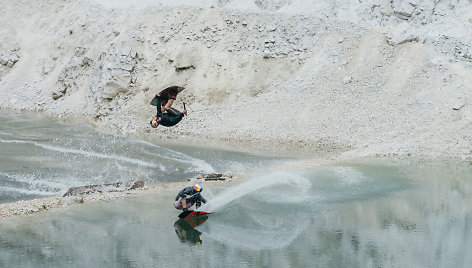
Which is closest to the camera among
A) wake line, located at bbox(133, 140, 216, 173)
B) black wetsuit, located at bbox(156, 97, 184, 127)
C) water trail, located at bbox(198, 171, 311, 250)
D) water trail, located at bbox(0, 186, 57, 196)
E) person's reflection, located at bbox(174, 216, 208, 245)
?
person's reflection, located at bbox(174, 216, 208, 245)

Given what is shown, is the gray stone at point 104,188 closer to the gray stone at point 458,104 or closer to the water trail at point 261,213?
the water trail at point 261,213

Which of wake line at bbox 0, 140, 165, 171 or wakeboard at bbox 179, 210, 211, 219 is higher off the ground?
wake line at bbox 0, 140, 165, 171

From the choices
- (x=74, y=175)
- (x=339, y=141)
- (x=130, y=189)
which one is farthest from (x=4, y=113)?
(x=339, y=141)

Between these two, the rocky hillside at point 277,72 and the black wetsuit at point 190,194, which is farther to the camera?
the rocky hillside at point 277,72

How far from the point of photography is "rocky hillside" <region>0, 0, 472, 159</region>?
36625mm

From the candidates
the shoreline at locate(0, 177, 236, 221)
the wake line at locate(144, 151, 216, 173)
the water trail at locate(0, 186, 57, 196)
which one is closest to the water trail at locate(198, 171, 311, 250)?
the shoreline at locate(0, 177, 236, 221)

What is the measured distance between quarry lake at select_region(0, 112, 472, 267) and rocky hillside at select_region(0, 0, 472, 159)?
5.33 meters

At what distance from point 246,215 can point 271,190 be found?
3.93m

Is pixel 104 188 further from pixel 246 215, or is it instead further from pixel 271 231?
pixel 271 231

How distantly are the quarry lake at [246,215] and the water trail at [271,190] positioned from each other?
0.05 m

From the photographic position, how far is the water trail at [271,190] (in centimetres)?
2397

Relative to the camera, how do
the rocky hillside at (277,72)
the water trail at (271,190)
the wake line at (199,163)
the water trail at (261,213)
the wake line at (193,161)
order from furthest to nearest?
the rocky hillside at (277,72) → the wake line at (193,161) → the wake line at (199,163) → the water trail at (271,190) → the water trail at (261,213)

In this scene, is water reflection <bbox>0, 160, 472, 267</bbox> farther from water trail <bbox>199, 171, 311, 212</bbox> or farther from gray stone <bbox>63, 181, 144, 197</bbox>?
gray stone <bbox>63, 181, 144, 197</bbox>

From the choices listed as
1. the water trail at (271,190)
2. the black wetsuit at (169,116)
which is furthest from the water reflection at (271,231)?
the black wetsuit at (169,116)
